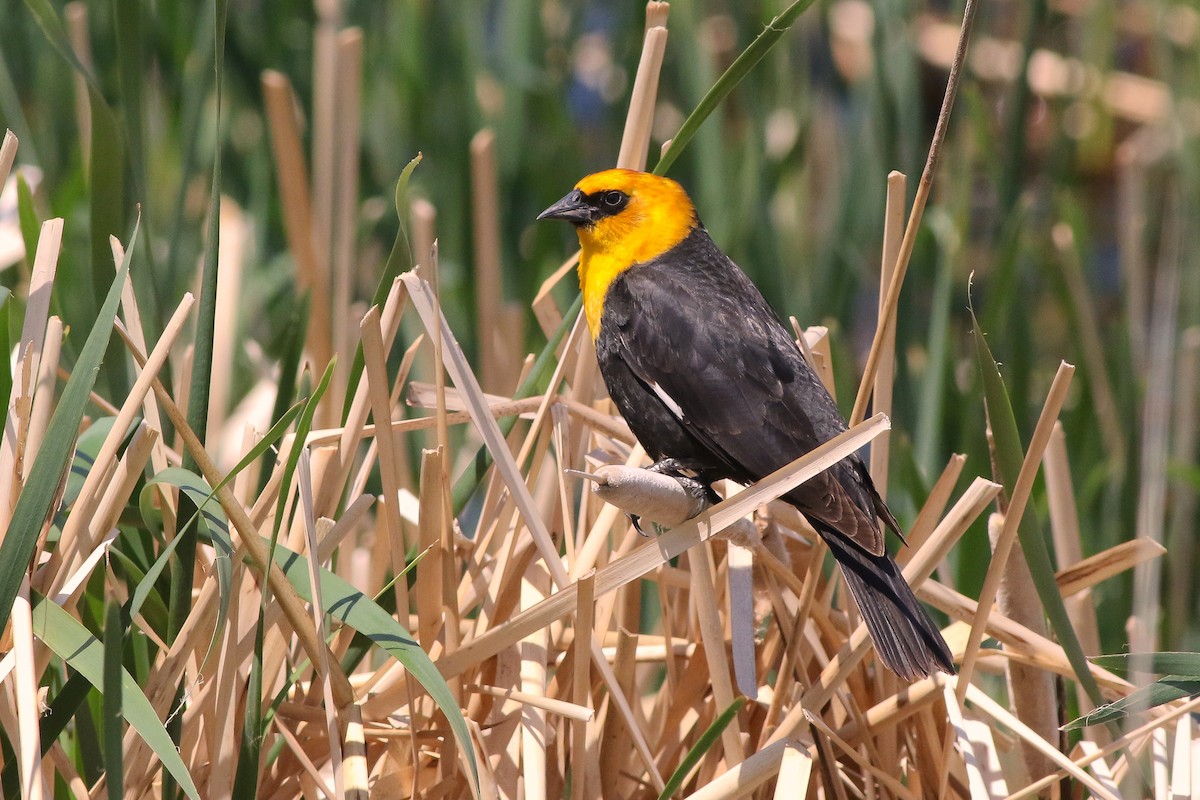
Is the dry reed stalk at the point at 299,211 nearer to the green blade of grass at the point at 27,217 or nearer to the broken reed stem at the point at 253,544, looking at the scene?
the green blade of grass at the point at 27,217

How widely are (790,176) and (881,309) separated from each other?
213cm

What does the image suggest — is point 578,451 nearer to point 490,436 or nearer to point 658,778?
point 490,436

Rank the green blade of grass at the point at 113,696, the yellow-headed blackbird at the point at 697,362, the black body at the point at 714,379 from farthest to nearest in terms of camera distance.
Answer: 1. the black body at the point at 714,379
2. the yellow-headed blackbird at the point at 697,362
3. the green blade of grass at the point at 113,696

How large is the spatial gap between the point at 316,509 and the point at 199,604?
0.23 m

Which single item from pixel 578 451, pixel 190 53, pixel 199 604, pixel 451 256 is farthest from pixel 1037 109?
pixel 199 604

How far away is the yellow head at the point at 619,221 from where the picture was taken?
2.22 metres

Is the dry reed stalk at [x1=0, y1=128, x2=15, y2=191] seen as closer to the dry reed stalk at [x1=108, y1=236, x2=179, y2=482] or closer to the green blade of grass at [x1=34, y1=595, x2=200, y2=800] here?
the dry reed stalk at [x1=108, y1=236, x2=179, y2=482]

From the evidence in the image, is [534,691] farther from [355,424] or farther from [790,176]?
[790,176]

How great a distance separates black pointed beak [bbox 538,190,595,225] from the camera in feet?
7.36

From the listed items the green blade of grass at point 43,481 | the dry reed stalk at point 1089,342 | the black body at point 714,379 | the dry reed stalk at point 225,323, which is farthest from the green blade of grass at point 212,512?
the dry reed stalk at point 1089,342

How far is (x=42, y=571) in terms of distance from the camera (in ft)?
4.72

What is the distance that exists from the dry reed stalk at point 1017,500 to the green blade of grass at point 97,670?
0.90 metres

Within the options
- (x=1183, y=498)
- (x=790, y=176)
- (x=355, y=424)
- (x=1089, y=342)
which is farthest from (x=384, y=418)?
(x=790, y=176)

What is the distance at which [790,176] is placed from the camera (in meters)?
3.63
